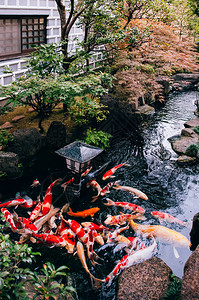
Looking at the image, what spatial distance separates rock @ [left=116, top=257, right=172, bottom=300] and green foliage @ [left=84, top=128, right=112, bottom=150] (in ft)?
18.4

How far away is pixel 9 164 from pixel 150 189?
492 cm

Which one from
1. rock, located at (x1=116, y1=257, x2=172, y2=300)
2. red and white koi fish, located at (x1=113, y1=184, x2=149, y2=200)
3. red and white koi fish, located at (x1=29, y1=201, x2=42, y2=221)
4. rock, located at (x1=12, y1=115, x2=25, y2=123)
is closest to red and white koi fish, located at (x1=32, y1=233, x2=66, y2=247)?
red and white koi fish, located at (x1=29, y1=201, x2=42, y2=221)

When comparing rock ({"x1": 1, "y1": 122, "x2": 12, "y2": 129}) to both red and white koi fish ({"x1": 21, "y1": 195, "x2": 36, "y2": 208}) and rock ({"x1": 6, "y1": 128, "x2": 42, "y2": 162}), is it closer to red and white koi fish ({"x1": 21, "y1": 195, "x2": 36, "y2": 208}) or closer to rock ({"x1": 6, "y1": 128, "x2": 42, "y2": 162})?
rock ({"x1": 6, "y1": 128, "x2": 42, "y2": 162})

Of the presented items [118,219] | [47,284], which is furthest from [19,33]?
[47,284]

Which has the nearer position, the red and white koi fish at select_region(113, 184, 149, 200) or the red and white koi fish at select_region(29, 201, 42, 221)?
the red and white koi fish at select_region(29, 201, 42, 221)

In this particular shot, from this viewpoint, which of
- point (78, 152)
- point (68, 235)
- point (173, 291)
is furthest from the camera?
point (78, 152)

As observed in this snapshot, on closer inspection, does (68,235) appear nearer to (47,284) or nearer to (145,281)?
(145,281)

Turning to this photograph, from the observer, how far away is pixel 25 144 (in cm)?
902

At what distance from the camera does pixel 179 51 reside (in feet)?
45.2

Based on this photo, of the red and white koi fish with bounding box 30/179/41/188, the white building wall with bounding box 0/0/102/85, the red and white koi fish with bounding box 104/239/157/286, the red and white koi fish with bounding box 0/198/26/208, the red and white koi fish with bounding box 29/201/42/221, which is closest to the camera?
the red and white koi fish with bounding box 104/239/157/286

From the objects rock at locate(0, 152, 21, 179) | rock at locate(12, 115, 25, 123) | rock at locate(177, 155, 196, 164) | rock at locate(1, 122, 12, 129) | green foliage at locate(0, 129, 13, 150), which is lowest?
rock at locate(177, 155, 196, 164)

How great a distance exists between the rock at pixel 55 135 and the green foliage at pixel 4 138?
1.38 meters

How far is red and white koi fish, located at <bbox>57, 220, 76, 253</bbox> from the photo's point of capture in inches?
249

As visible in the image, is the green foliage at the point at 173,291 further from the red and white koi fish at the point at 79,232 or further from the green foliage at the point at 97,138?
the green foliage at the point at 97,138
